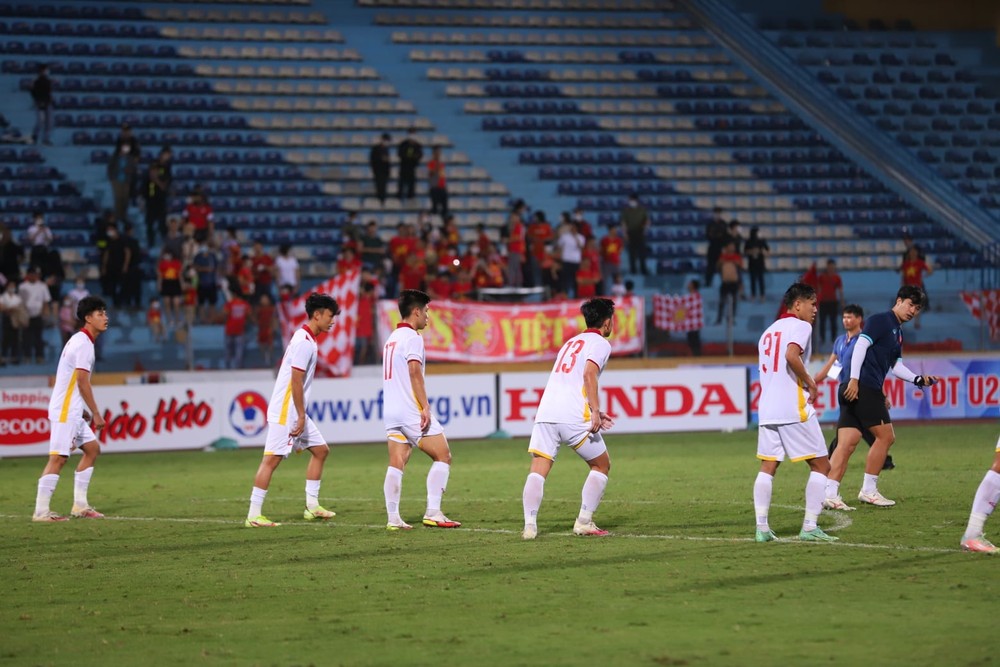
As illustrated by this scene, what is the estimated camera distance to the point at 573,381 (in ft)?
41.1

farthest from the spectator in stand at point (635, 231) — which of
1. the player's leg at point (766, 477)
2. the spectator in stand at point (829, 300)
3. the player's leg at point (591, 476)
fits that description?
the player's leg at point (766, 477)

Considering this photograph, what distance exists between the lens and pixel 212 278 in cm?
2800

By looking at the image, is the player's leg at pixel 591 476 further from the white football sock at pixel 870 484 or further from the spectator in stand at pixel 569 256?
the spectator in stand at pixel 569 256

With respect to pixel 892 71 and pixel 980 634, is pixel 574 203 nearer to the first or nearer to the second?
pixel 892 71

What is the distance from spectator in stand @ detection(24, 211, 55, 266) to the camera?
94.6ft

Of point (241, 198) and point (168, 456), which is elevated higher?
point (241, 198)

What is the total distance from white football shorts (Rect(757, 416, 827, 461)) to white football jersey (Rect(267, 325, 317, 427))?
4542 mm

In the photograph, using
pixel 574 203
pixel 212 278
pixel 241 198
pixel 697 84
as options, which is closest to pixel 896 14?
pixel 697 84

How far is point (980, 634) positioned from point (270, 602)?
4535 mm

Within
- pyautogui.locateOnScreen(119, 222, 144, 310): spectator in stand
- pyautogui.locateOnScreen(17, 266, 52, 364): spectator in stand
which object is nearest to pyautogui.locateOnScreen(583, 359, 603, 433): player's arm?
pyautogui.locateOnScreen(17, 266, 52, 364): spectator in stand

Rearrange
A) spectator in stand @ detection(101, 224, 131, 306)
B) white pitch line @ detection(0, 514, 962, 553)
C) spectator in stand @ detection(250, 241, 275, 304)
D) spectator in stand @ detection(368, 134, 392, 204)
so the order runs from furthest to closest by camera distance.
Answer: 1. spectator in stand @ detection(368, 134, 392, 204)
2. spectator in stand @ detection(101, 224, 131, 306)
3. spectator in stand @ detection(250, 241, 275, 304)
4. white pitch line @ detection(0, 514, 962, 553)

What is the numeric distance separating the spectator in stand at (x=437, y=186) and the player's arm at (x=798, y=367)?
75.4ft

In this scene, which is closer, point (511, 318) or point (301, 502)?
point (301, 502)

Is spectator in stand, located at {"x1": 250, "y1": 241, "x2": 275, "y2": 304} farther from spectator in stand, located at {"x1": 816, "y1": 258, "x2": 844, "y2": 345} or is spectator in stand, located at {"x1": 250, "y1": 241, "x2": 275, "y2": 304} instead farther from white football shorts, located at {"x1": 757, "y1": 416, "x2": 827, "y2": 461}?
white football shorts, located at {"x1": 757, "y1": 416, "x2": 827, "y2": 461}
